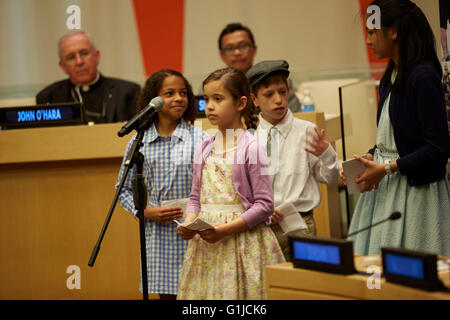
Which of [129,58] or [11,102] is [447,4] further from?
[129,58]

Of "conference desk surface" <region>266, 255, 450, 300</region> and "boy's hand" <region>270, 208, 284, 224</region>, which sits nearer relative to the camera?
"conference desk surface" <region>266, 255, 450, 300</region>

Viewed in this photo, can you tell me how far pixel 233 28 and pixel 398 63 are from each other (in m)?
2.18

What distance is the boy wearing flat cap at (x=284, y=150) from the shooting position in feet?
7.84

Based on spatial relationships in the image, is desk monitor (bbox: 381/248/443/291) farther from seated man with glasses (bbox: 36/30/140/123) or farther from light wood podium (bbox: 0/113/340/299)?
seated man with glasses (bbox: 36/30/140/123)

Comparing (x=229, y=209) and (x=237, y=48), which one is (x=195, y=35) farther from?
(x=229, y=209)

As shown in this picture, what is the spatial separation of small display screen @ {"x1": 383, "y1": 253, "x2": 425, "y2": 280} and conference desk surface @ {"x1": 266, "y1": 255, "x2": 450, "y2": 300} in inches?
1.3

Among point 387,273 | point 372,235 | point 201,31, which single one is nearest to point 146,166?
point 372,235

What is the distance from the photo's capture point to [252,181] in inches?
86.4

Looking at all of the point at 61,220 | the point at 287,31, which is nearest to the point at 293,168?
the point at 61,220

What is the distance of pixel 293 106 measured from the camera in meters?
3.55

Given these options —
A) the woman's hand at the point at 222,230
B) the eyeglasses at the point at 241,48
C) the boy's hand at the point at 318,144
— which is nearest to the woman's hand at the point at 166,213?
the woman's hand at the point at 222,230

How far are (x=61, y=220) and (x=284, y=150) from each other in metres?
1.54

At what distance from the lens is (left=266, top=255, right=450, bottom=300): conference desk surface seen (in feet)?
4.93

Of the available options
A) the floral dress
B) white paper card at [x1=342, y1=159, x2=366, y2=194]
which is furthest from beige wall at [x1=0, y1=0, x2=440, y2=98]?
the floral dress
